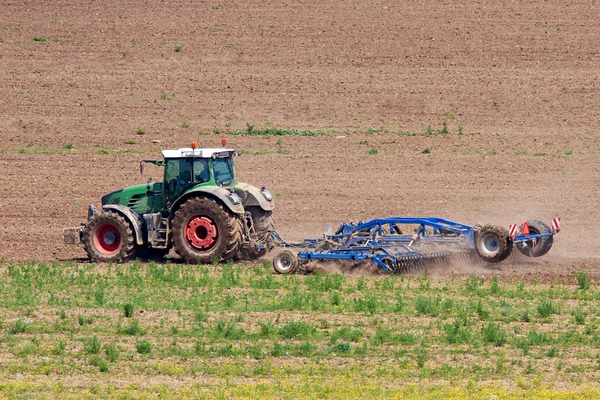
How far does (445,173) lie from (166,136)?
8.82m

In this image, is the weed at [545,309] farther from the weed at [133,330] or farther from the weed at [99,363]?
the weed at [99,363]

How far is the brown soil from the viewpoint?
25672 millimetres

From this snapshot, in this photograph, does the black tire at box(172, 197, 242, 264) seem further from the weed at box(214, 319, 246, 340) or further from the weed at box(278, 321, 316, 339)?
the weed at box(278, 321, 316, 339)

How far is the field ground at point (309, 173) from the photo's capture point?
1221 centimetres

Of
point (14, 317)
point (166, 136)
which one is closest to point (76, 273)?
point (14, 317)

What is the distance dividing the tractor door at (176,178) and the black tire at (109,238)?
3.04ft

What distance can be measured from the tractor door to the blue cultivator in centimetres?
207

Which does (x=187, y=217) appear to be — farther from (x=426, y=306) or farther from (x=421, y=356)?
(x=421, y=356)

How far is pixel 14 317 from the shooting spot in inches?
575

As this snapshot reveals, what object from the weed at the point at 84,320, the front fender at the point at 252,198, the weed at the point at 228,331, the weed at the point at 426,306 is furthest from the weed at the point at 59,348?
the front fender at the point at 252,198

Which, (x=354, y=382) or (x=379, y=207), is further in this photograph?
(x=379, y=207)

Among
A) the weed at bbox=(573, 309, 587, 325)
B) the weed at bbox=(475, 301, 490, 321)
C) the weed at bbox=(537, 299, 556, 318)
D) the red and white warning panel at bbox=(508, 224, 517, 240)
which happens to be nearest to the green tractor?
the red and white warning panel at bbox=(508, 224, 517, 240)

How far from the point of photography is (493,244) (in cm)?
1817

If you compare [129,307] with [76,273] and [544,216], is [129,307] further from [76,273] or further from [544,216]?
[544,216]
